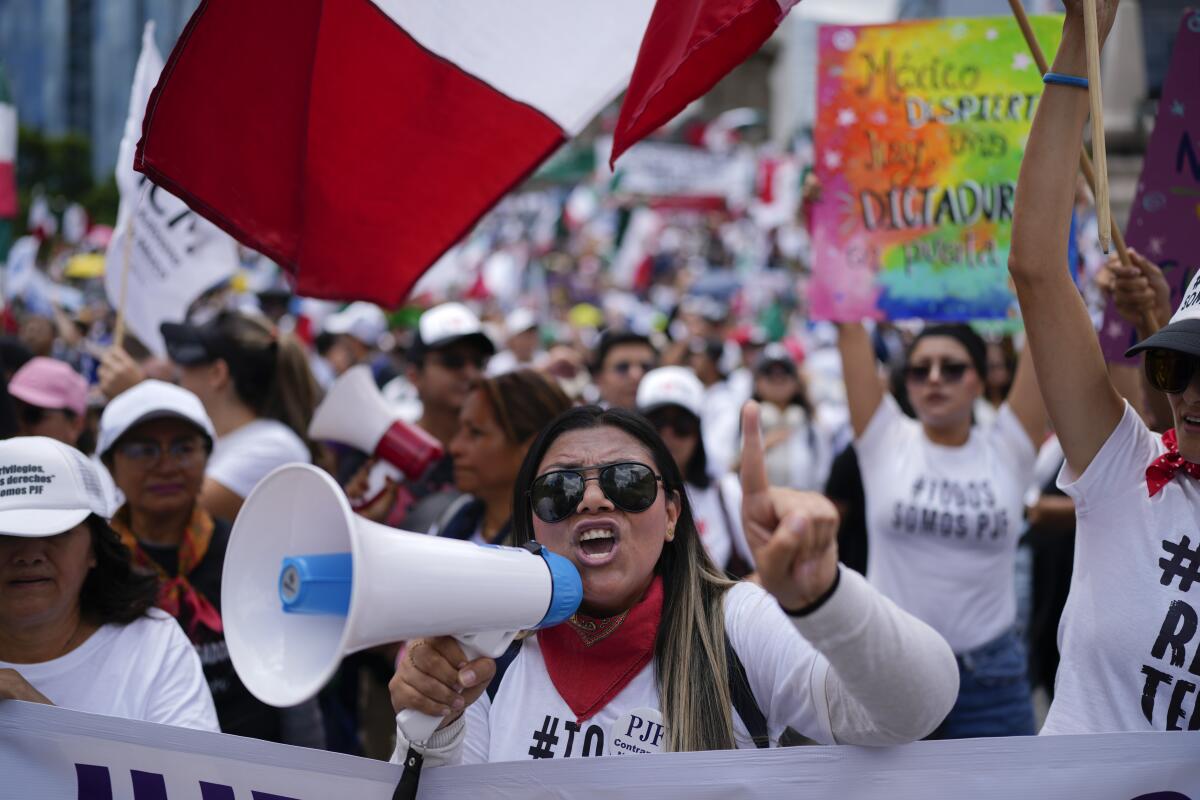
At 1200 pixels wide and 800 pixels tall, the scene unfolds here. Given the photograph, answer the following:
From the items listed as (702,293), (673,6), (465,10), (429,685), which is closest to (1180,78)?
(673,6)

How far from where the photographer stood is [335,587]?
152cm

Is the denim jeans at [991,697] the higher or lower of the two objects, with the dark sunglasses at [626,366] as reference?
lower

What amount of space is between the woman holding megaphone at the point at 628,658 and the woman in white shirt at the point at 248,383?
2131 millimetres

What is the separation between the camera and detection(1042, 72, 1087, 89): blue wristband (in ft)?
6.88

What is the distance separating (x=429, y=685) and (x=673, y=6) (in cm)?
155

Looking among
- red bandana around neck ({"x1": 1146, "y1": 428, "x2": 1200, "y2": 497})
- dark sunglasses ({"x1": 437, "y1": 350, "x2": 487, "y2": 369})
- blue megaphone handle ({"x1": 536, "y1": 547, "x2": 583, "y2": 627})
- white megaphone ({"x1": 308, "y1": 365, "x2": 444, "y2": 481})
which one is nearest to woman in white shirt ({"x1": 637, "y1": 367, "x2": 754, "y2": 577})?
dark sunglasses ({"x1": 437, "y1": 350, "x2": 487, "y2": 369})

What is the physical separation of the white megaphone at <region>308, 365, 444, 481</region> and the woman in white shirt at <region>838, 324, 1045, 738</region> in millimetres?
1510

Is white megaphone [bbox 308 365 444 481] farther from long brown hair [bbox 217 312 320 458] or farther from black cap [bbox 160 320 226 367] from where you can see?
black cap [bbox 160 320 226 367]

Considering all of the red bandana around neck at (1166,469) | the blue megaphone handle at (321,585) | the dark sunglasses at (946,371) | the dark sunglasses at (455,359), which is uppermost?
the red bandana around neck at (1166,469)

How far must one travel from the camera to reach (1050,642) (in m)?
5.71

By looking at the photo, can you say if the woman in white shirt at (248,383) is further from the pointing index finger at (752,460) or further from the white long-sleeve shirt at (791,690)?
the pointing index finger at (752,460)

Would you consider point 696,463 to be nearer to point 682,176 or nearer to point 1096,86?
point 1096,86

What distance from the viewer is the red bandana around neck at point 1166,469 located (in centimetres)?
204

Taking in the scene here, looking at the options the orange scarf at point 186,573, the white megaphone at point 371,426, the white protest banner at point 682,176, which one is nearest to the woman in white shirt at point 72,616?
the orange scarf at point 186,573
